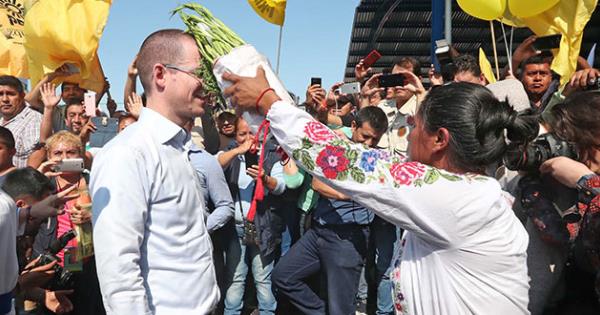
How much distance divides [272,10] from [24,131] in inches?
107

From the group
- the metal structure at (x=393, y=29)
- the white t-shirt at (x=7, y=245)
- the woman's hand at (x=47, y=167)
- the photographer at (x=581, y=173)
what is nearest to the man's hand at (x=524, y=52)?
the photographer at (x=581, y=173)

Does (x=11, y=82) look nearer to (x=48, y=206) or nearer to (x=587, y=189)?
(x=48, y=206)

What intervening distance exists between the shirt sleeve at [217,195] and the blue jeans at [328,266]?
2.29 ft

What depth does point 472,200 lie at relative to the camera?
1.68 m

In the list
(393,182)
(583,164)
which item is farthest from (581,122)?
(393,182)

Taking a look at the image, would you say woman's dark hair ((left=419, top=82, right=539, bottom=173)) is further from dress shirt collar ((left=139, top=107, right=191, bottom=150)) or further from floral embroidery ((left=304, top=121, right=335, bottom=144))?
dress shirt collar ((left=139, top=107, right=191, bottom=150))

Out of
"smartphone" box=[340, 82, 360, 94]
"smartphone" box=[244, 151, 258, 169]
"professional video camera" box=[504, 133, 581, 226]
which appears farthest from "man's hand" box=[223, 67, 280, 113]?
"smartphone" box=[340, 82, 360, 94]

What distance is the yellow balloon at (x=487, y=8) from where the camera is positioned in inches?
190

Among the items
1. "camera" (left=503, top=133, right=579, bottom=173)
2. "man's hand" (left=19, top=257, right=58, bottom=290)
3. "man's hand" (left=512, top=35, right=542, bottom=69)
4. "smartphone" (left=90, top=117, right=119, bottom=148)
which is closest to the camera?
"camera" (left=503, top=133, right=579, bottom=173)

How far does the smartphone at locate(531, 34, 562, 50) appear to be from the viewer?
428 cm

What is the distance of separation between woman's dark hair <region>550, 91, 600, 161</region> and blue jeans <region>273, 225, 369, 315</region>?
2015 millimetres

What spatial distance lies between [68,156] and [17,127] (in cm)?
141

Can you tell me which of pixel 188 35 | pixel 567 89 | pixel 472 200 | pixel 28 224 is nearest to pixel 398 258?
pixel 472 200

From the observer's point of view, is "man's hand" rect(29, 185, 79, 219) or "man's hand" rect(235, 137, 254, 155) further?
"man's hand" rect(235, 137, 254, 155)
